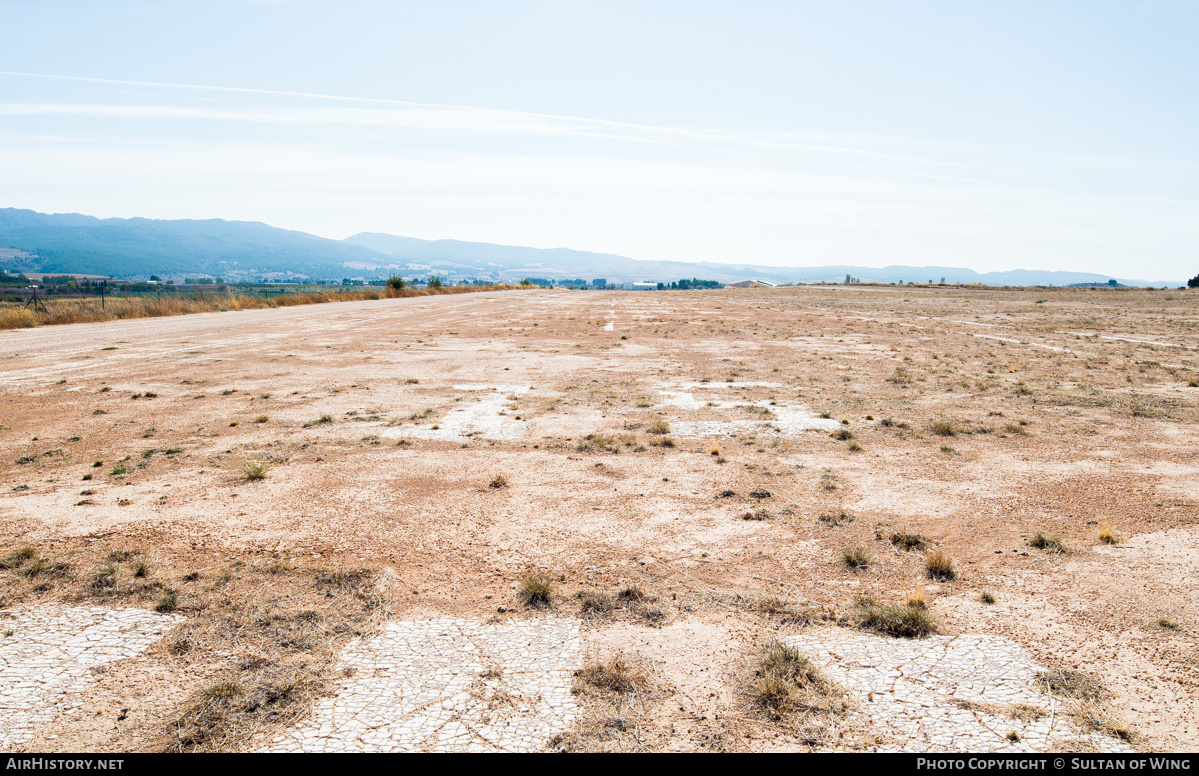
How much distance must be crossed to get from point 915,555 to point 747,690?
250 centimetres

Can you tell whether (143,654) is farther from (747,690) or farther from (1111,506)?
(1111,506)

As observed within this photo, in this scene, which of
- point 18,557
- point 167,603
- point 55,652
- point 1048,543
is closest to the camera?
point 55,652

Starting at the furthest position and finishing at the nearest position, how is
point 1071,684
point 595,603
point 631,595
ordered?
point 631,595
point 595,603
point 1071,684

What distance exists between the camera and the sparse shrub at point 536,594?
4.35 meters

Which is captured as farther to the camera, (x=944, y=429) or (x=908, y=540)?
(x=944, y=429)

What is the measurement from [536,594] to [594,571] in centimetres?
60

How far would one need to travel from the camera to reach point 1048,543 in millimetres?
→ 5297

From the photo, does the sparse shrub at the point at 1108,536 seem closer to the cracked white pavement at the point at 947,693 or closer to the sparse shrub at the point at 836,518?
the sparse shrub at the point at 836,518

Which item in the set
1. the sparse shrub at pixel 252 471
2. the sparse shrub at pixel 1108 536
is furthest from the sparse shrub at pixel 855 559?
the sparse shrub at pixel 252 471

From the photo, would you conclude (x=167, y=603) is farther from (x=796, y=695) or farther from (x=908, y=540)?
(x=908, y=540)

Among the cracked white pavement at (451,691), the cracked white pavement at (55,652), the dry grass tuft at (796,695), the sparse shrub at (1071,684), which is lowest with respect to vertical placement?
the cracked white pavement at (55,652)

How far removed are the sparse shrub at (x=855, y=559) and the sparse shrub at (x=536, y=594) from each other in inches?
91.2

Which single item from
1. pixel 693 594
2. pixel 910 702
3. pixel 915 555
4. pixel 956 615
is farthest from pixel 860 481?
pixel 910 702

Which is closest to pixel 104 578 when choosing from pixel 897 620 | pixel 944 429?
pixel 897 620
